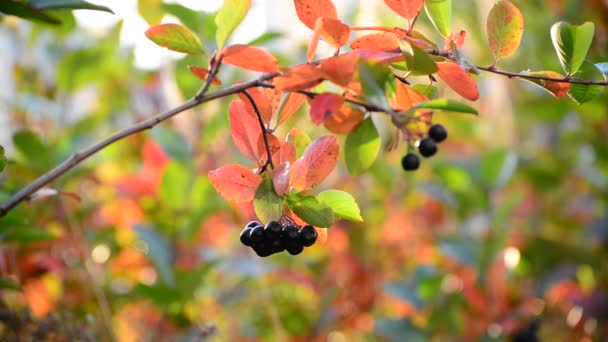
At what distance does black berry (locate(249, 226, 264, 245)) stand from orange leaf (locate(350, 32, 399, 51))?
0.17m

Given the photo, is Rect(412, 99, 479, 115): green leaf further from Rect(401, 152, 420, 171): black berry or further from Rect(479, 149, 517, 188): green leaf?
Rect(479, 149, 517, 188): green leaf

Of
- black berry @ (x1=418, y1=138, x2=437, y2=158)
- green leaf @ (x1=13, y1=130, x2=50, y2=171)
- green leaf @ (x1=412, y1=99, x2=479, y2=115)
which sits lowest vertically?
green leaf @ (x1=13, y1=130, x2=50, y2=171)

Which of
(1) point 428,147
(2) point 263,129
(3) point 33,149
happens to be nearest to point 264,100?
(2) point 263,129

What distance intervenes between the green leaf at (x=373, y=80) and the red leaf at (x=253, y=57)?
0.08 meters

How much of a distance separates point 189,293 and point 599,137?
105 centimetres

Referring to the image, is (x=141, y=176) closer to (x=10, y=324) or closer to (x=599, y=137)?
(x=10, y=324)

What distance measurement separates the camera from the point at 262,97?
22.9 inches

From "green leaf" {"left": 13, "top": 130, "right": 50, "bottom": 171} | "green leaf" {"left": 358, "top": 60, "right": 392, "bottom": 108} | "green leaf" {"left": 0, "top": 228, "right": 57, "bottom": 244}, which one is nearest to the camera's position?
"green leaf" {"left": 358, "top": 60, "right": 392, "bottom": 108}

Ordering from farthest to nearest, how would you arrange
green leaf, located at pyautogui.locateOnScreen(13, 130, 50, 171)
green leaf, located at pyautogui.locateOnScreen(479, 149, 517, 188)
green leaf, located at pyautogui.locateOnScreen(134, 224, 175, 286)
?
green leaf, located at pyautogui.locateOnScreen(479, 149, 517, 188), green leaf, located at pyautogui.locateOnScreen(134, 224, 175, 286), green leaf, located at pyautogui.locateOnScreen(13, 130, 50, 171)

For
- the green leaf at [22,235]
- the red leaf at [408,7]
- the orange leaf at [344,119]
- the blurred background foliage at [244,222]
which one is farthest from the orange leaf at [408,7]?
the green leaf at [22,235]

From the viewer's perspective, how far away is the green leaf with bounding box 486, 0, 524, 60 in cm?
60

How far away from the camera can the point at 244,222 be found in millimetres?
1557

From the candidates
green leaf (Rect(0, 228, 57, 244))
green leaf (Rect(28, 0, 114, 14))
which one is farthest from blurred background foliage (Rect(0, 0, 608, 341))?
green leaf (Rect(28, 0, 114, 14))

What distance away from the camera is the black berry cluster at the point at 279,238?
567 millimetres
